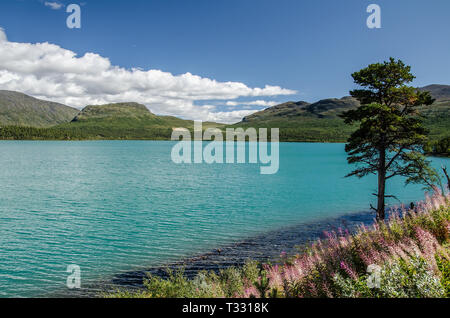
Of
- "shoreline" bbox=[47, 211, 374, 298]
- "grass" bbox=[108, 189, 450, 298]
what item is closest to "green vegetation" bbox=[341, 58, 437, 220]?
"shoreline" bbox=[47, 211, 374, 298]

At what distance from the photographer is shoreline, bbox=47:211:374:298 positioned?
1784 cm

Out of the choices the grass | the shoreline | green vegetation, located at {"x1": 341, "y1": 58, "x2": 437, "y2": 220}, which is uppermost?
green vegetation, located at {"x1": 341, "y1": 58, "x2": 437, "y2": 220}

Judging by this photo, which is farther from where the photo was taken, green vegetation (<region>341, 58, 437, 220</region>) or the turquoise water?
green vegetation (<region>341, 58, 437, 220</region>)

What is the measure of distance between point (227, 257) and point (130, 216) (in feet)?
58.3

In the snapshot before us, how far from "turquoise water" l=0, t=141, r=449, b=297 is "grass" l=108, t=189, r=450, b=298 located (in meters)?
10.8

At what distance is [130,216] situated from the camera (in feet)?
117

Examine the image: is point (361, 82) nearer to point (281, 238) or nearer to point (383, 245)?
point (281, 238)

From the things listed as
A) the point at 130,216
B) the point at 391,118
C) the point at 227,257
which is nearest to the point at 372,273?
the point at 227,257

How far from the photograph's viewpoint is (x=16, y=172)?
236ft

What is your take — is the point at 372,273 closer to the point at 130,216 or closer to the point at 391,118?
the point at 391,118

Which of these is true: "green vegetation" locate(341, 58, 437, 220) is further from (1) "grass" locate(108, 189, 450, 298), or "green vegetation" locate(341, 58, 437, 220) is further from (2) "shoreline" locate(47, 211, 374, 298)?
(1) "grass" locate(108, 189, 450, 298)

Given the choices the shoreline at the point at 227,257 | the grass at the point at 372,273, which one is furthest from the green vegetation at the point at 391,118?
the grass at the point at 372,273
